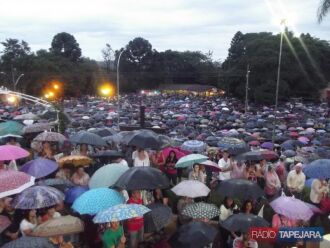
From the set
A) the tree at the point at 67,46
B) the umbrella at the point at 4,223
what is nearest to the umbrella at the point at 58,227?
the umbrella at the point at 4,223

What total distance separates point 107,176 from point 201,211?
5.77 feet

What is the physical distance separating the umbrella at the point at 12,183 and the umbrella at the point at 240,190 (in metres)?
3.09

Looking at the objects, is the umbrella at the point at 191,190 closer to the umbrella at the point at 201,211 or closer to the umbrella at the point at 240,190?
the umbrella at the point at 240,190

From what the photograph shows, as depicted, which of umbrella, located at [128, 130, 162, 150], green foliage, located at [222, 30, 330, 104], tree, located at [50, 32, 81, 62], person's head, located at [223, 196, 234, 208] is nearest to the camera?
person's head, located at [223, 196, 234, 208]

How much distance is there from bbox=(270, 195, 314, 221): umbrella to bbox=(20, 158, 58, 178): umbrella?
3969 mm

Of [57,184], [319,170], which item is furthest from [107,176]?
[319,170]

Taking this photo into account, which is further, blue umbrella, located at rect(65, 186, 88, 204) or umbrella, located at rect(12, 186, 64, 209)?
blue umbrella, located at rect(65, 186, 88, 204)

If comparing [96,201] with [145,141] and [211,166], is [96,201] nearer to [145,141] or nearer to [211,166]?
[145,141]

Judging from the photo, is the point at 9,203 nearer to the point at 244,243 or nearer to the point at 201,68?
the point at 244,243

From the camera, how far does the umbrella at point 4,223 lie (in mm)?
5550

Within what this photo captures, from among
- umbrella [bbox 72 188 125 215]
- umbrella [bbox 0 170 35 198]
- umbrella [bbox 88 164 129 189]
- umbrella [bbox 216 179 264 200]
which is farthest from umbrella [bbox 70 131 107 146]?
umbrella [bbox 216 179 264 200]

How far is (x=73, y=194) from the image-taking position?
7117 millimetres

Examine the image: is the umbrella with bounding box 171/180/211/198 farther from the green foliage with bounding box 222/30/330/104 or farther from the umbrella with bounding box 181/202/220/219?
the green foliage with bounding box 222/30/330/104

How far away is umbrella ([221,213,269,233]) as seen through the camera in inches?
240
